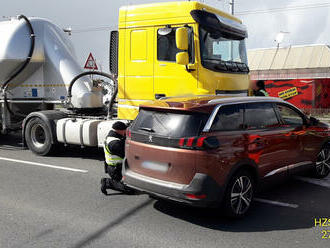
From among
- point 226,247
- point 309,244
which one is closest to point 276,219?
point 309,244

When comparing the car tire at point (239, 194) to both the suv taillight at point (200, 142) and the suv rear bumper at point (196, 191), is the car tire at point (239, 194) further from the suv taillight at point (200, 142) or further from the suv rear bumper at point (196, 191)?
the suv taillight at point (200, 142)

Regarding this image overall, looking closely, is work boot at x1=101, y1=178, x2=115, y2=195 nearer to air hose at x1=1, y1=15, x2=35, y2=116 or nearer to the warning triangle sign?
air hose at x1=1, y1=15, x2=35, y2=116

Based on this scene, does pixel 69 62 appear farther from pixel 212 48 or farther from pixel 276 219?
pixel 276 219

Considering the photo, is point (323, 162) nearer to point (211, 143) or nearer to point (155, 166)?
point (211, 143)

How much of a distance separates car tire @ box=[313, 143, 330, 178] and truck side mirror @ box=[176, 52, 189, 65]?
9.66 ft

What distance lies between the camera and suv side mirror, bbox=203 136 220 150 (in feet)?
14.7

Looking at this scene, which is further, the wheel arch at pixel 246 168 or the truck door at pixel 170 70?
the truck door at pixel 170 70

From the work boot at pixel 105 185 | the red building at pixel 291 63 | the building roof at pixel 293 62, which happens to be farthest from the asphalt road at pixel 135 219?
the building roof at pixel 293 62

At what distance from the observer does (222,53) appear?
7.25m

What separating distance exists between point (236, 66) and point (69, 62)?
4.72 metres

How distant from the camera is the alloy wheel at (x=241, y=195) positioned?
190 inches

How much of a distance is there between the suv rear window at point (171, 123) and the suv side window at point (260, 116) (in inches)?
32.2

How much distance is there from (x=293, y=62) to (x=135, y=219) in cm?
3696

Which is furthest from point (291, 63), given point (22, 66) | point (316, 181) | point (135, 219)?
point (135, 219)
